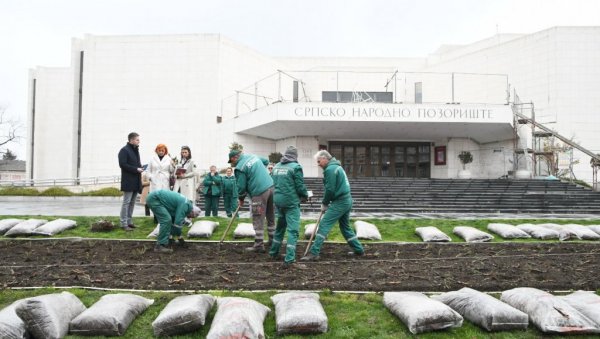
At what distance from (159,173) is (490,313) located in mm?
6966

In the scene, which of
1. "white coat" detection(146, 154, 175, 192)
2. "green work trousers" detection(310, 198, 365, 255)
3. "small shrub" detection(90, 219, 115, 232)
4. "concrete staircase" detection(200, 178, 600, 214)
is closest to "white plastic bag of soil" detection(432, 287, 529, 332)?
"green work trousers" detection(310, 198, 365, 255)

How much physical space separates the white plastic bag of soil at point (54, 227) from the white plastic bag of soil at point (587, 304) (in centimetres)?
859

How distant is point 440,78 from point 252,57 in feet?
41.3

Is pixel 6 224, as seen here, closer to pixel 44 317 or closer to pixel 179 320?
pixel 44 317

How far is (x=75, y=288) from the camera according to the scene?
468cm

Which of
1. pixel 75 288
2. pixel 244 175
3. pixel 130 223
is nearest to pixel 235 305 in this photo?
pixel 75 288

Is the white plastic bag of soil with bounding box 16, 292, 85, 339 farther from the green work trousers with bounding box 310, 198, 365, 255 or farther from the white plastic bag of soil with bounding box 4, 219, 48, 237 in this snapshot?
the white plastic bag of soil with bounding box 4, 219, 48, 237

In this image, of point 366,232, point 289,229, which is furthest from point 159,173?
point 366,232

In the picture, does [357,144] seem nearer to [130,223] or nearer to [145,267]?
[130,223]

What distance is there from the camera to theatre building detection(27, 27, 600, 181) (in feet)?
76.4

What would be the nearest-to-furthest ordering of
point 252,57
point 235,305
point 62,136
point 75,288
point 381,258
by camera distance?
point 235,305 → point 75,288 → point 381,258 → point 252,57 → point 62,136

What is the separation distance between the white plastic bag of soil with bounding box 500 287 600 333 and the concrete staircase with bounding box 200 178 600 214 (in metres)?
9.95

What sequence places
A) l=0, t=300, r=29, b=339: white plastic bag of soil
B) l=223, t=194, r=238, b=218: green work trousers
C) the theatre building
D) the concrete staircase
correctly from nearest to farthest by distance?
l=0, t=300, r=29, b=339: white plastic bag of soil < l=223, t=194, r=238, b=218: green work trousers < the concrete staircase < the theatre building

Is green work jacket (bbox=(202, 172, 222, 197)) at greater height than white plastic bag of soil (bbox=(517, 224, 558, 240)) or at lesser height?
greater
